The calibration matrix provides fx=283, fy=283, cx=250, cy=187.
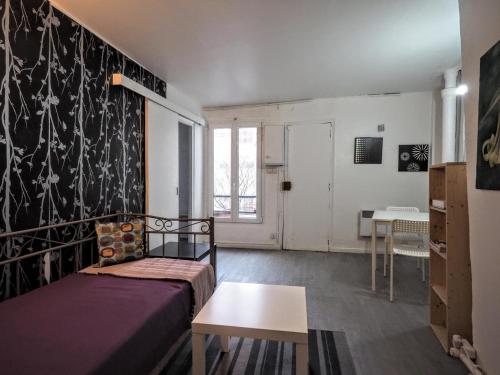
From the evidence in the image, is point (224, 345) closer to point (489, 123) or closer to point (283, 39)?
point (489, 123)

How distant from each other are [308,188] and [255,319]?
3224mm

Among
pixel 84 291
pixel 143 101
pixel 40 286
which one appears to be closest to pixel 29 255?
pixel 40 286

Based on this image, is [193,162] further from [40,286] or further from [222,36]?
[40,286]

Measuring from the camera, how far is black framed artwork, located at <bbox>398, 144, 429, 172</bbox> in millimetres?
4047

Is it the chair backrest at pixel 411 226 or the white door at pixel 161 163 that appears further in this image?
the white door at pixel 161 163

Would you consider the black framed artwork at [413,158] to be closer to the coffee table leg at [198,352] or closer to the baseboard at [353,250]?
the baseboard at [353,250]

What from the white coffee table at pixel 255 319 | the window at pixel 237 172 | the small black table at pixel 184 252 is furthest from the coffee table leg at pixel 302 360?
the window at pixel 237 172

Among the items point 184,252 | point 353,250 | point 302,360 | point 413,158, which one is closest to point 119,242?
point 184,252

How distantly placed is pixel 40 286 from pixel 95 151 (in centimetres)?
110

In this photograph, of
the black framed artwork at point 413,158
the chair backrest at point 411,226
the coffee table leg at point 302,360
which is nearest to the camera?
the coffee table leg at point 302,360

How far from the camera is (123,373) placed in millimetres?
1185

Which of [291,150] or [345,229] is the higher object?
[291,150]

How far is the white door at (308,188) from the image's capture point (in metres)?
4.38

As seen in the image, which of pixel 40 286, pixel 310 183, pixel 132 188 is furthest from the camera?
pixel 310 183
